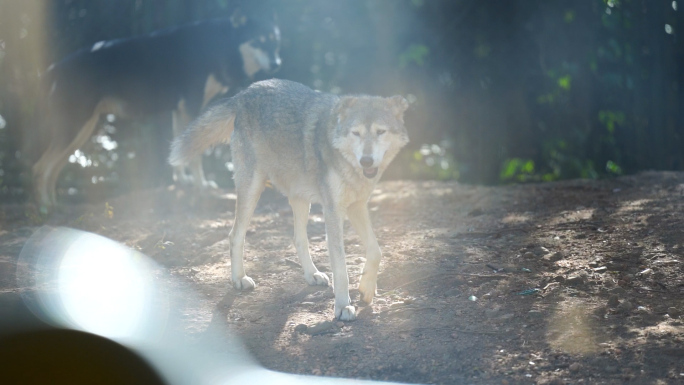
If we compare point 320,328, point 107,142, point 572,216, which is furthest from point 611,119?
point 107,142

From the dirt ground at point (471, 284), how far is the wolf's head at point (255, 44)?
8.07 ft

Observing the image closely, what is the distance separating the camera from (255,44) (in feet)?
30.4

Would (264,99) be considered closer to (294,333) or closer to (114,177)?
(294,333)

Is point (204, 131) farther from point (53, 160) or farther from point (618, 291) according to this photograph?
point (53, 160)

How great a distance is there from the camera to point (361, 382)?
138 inches

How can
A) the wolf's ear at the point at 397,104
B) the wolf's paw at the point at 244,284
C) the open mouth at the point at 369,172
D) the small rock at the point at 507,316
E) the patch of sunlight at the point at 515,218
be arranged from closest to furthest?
1. the small rock at the point at 507,316
2. the open mouth at the point at 369,172
3. the wolf's ear at the point at 397,104
4. the wolf's paw at the point at 244,284
5. the patch of sunlight at the point at 515,218

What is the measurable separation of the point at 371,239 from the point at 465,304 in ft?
2.67

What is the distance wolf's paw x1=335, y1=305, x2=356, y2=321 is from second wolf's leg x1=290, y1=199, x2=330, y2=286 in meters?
0.77

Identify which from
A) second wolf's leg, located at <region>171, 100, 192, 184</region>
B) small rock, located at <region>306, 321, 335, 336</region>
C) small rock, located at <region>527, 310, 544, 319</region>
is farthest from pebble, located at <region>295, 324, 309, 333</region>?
second wolf's leg, located at <region>171, 100, 192, 184</region>

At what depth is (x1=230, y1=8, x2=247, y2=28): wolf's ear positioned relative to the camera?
9229mm

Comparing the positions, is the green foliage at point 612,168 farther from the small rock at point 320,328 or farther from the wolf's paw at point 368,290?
the small rock at point 320,328

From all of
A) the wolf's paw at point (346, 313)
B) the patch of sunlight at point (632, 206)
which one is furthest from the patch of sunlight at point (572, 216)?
the wolf's paw at point (346, 313)

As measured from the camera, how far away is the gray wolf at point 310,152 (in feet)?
15.2

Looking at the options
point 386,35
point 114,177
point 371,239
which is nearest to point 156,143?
point 114,177
